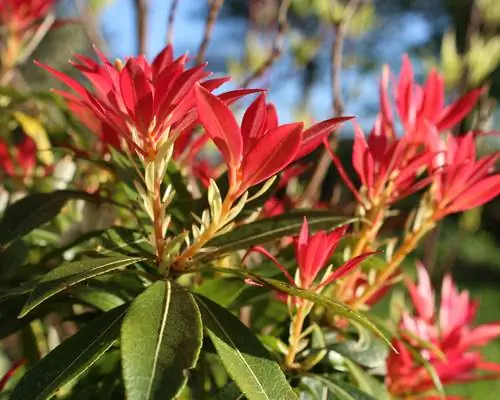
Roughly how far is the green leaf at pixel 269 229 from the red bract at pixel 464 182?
0.39 ft

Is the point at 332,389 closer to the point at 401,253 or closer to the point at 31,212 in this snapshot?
the point at 401,253

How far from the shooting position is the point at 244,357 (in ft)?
Result: 1.95

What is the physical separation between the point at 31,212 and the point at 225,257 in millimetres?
218

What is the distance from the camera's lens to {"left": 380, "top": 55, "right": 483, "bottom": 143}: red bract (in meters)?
0.81

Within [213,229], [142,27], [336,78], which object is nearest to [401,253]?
[213,229]

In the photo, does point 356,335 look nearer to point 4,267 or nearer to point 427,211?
point 427,211

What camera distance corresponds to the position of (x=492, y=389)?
3672 mm

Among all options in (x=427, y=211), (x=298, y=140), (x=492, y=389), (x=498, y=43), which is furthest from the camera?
(x=492, y=389)

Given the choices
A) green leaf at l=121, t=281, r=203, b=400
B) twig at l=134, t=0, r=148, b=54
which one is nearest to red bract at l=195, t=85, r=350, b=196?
green leaf at l=121, t=281, r=203, b=400

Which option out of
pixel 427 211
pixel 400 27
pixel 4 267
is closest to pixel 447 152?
pixel 427 211

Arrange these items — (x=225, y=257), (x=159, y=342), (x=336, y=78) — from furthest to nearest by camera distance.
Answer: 1. (x=336, y=78)
2. (x=225, y=257)
3. (x=159, y=342)

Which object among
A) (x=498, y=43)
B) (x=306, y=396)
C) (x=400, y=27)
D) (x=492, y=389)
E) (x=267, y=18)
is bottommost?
(x=492, y=389)

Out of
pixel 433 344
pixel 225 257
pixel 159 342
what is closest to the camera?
pixel 159 342

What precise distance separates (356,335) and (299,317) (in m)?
0.17
